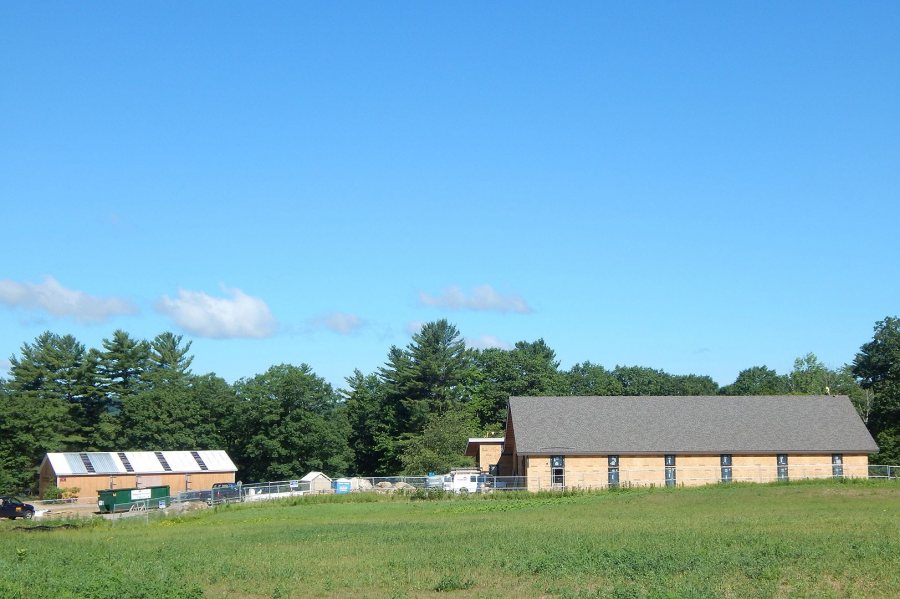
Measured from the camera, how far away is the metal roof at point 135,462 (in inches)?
2997

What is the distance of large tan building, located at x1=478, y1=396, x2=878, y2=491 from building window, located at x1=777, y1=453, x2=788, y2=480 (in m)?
0.07

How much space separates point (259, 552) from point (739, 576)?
48.0 ft

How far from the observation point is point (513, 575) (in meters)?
23.2

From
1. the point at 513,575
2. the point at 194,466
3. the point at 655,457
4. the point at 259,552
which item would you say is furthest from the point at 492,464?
the point at 513,575

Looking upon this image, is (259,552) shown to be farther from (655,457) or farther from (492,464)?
(492,464)

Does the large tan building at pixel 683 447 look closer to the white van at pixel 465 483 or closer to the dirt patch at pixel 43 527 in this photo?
the white van at pixel 465 483

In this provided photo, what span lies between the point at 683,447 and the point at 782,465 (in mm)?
6954

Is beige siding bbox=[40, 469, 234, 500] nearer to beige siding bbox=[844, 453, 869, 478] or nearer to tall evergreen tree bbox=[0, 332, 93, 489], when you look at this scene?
tall evergreen tree bbox=[0, 332, 93, 489]

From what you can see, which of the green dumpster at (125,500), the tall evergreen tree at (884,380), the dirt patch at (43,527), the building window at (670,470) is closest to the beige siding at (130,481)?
the green dumpster at (125,500)

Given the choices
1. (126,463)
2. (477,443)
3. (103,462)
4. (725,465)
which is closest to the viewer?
(725,465)

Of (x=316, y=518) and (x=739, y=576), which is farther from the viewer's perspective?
(x=316, y=518)

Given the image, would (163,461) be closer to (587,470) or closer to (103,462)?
(103,462)

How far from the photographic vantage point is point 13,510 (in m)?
55.0

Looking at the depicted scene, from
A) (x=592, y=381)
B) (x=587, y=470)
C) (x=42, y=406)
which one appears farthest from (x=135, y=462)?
(x=592, y=381)
